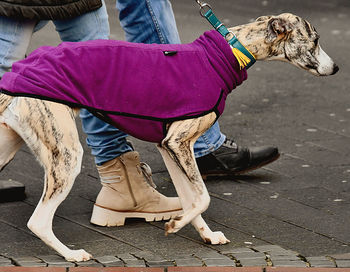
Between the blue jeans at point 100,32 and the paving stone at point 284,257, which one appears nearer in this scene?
the paving stone at point 284,257

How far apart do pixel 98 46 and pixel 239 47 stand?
76 centimetres

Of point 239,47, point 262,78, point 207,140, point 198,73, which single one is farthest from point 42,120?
point 262,78

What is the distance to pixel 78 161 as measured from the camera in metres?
4.62

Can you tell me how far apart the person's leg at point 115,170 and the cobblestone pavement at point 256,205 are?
97mm

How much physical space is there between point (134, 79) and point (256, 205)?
4.41 feet

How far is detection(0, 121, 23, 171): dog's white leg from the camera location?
4633 mm

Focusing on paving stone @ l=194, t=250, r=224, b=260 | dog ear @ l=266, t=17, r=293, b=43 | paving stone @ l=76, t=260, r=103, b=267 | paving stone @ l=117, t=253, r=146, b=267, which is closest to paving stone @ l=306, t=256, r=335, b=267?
paving stone @ l=194, t=250, r=224, b=260

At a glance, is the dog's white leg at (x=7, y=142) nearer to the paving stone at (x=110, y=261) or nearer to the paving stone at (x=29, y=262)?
the paving stone at (x=29, y=262)

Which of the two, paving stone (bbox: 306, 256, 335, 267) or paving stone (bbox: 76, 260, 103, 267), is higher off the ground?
paving stone (bbox: 76, 260, 103, 267)

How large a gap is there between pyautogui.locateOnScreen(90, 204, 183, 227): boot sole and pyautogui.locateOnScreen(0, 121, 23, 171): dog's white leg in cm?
68

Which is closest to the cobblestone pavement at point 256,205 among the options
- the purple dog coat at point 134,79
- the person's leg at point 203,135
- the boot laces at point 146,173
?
the person's leg at point 203,135

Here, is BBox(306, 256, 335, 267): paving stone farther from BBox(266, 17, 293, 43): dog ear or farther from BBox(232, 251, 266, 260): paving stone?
BBox(266, 17, 293, 43): dog ear

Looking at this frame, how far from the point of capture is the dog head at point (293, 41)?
492 cm

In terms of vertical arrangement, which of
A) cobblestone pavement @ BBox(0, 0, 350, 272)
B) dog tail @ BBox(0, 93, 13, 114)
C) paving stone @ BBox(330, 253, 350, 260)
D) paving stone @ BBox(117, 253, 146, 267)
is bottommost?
cobblestone pavement @ BBox(0, 0, 350, 272)
